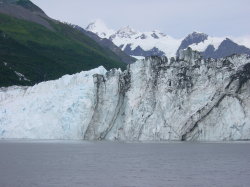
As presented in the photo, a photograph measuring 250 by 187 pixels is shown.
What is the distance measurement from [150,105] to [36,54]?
109 meters

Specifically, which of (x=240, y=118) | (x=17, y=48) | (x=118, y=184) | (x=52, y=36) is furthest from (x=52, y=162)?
(x=52, y=36)

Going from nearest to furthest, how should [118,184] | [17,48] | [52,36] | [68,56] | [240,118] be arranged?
[118,184] < [240,118] < [17,48] < [68,56] < [52,36]

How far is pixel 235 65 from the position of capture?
207 ft

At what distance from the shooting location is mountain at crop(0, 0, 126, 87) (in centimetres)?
14175

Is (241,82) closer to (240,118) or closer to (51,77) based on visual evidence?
(240,118)

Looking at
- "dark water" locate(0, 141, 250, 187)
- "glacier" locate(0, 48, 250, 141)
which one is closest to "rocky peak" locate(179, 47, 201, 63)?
"glacier" locate(0, 48, 250, 141)

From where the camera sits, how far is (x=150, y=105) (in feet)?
209

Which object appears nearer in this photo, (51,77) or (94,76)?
(94,76)

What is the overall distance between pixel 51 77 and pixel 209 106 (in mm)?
94308

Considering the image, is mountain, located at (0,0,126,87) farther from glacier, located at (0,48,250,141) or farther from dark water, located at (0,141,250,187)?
dark water, located at (0,141,250,187)

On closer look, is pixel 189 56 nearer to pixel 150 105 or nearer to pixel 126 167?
pixel 150 105

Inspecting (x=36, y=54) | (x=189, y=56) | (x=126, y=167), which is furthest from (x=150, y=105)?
(x=36, y=54)

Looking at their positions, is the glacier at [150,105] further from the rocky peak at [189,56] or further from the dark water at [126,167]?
the dark water at [126,167]

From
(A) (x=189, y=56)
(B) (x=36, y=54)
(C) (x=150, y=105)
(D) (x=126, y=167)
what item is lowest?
(D) (x=126, y=167)
